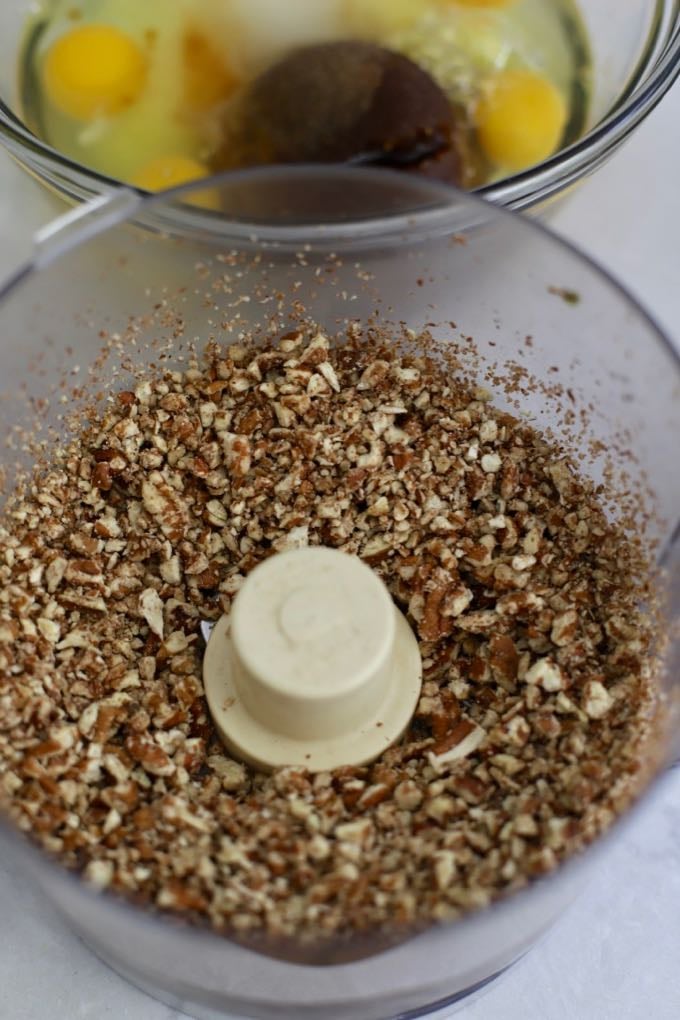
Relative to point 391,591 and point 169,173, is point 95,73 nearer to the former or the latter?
point 169,173

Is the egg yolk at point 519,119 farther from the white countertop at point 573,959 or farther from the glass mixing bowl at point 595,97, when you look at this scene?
the white countertop at point 573,959

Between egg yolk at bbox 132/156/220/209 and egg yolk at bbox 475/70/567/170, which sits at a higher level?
egg yolk at bbox 132/156/220/209

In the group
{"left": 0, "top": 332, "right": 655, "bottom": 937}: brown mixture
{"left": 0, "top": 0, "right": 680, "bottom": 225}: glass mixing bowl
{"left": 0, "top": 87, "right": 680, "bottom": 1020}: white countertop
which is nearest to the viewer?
{"left": 0, "top": 332, "right": 655, "bottom": 937}: brown mixture

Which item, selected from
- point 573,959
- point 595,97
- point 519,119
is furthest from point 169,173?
point 573,959


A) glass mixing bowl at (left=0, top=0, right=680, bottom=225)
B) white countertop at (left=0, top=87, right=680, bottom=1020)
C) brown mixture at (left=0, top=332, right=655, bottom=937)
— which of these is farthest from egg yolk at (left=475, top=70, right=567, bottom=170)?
white countertop at (left=0, top=87, right=680, bottom=1020)

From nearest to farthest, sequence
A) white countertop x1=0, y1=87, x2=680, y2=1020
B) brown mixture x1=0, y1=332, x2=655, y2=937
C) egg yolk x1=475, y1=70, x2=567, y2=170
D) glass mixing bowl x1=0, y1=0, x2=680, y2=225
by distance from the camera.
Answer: brown mixture x1=0, y1=332, x2=655, y2=937
white countertop x1=0, y1=87, x2=680, y2=1020
glass mixing bowl x1=0, y1=0, x2=680, y2=225
egg yolk x1=475, y1=70, x2=567, y2=170

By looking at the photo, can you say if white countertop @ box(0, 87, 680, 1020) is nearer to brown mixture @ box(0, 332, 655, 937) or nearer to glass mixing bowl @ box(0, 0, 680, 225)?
brown mixture @ box(0, 332, 655, 937)
